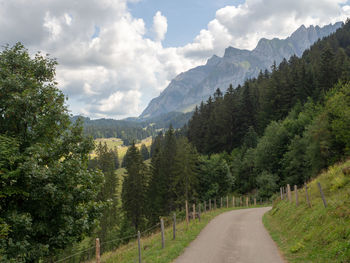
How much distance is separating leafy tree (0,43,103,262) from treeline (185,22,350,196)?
121 feet

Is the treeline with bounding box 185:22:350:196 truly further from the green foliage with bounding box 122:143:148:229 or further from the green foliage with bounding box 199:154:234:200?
the green foliage with bounding box 122:143:148:229

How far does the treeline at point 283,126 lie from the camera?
40.1 metres

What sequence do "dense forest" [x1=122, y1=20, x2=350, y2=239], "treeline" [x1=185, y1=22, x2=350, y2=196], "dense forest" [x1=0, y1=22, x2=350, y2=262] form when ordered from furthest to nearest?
"dense forest" [x1=122, y1=20, x2=350, y2=239]
"treeline" [x1=185, y1=22, x2=350, y2=196]
"dense forest" [x1=0, y1=22, x2=350, y2=262]

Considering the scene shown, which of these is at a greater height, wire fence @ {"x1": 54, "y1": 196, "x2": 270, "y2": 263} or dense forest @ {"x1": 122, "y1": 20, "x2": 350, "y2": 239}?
dense forest @ {"x1": 122, "y1": 20, "x2": 350, "y2": 239}

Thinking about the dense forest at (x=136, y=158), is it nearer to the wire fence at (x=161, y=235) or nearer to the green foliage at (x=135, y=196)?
the green foliage at (x=135, y=196)

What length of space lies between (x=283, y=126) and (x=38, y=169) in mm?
54399

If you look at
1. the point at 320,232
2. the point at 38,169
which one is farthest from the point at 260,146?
the point at 38,169

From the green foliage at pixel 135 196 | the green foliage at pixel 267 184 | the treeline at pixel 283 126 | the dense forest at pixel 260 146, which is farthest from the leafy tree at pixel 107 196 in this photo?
the green foliage at pixel 267 184

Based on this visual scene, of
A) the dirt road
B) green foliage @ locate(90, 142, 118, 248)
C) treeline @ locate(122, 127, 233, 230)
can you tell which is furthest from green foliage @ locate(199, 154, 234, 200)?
the dirt road

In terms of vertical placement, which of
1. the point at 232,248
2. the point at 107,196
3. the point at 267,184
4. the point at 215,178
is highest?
the point at 215,178

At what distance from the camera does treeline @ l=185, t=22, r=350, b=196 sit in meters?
40.1

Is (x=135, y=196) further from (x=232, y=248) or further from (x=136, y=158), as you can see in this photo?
(x=232, y=248)

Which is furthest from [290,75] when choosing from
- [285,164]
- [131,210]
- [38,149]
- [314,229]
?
[38,149]

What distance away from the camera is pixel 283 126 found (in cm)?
5684
